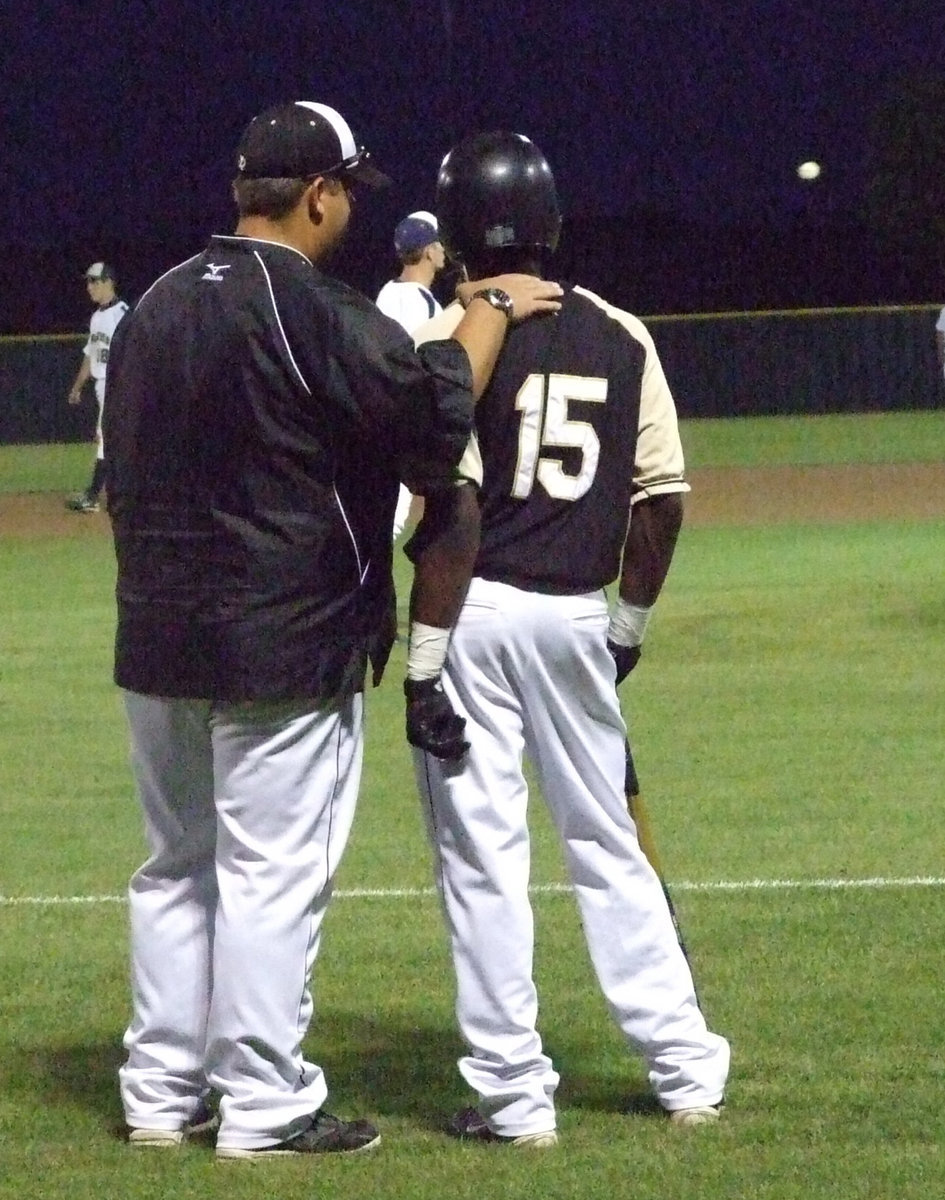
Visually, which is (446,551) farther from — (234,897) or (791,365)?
(791,365)

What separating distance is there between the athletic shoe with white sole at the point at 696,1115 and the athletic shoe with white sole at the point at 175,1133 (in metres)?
0.93

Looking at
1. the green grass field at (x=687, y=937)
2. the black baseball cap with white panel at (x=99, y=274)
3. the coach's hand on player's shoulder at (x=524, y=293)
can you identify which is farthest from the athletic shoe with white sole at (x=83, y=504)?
the coach's hand on player's shoulder at (x=524, y=293)

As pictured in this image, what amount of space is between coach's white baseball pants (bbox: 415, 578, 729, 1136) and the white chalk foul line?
81.7 inches

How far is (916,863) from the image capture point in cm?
653

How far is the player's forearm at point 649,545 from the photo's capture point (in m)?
4.27

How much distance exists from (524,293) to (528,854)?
1.07 m

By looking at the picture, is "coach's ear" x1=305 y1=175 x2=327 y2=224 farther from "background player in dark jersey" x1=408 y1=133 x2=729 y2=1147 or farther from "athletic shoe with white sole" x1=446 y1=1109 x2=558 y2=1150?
"athletic shoe with white sole" x1=446 y1=1109 x2=558 y2=1150

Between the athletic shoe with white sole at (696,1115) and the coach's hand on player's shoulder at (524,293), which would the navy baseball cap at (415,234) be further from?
the athletic shoe with white sole at (696,1115)

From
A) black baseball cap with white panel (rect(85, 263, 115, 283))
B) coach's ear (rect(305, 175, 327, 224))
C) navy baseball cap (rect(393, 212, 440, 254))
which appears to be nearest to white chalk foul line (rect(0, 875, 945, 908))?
coach's ear (rect(305, 175, 327, 224))

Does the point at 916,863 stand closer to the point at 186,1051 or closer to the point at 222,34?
the point at 186,1051

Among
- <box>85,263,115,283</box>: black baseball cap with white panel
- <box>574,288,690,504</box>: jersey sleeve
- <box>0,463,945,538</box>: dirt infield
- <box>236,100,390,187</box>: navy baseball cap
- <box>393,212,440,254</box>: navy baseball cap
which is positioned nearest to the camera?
<box>236,100,390,187</box>: navy baseball cap

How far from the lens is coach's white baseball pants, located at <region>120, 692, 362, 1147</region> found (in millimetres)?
3973

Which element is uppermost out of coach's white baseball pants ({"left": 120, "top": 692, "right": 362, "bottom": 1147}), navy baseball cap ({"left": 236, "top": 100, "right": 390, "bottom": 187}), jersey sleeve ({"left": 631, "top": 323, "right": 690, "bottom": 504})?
navy baseball cap ({"left": 236, "top": 100, "right": 390, "bottom": 187})

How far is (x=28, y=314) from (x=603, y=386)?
44712mm
